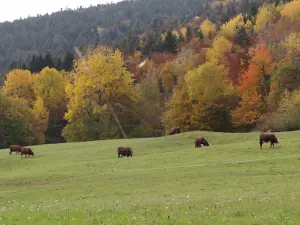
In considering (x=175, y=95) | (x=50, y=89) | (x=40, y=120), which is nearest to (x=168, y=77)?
(x=50, y=89)

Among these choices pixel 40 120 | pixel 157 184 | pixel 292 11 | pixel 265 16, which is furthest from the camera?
pixel 265 16

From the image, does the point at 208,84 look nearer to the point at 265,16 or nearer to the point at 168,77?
the point at 168,77

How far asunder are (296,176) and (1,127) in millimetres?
67013

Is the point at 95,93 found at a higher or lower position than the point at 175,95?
higher

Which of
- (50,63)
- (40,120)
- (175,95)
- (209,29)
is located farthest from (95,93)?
(209,29)

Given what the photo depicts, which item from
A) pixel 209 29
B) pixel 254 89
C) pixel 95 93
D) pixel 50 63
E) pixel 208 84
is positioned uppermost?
pixel 209 29

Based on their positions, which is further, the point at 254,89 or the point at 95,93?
the point at 254,89

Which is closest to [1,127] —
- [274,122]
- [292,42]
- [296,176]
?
[274,122]

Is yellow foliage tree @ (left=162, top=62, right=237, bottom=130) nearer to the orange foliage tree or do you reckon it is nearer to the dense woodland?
the dense woodland

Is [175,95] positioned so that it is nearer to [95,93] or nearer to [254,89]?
[254,89]

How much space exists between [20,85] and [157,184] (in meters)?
83.5

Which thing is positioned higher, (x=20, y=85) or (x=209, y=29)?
(x=209, y=29)

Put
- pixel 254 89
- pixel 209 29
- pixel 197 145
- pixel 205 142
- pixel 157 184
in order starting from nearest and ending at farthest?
pixel 157 184 < pixel 197 145 < pixel 205 142 < pixel 254 89 < pixel 209 29

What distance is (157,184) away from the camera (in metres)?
26.4
